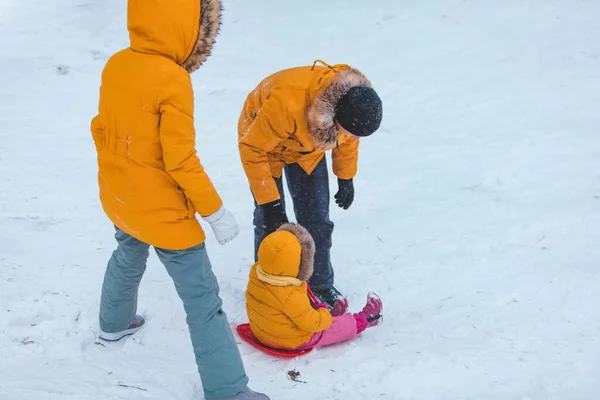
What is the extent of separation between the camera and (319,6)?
32.3ft

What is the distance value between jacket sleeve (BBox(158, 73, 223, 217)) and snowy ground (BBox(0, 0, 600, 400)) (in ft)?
3.69

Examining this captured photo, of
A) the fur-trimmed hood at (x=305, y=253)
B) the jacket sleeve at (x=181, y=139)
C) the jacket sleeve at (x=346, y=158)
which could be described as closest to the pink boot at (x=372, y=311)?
the fur-trimmed hood at (x=305, y=253)

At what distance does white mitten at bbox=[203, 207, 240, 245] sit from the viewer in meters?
2.90

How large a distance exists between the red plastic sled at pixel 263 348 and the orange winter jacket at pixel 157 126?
3.10ft

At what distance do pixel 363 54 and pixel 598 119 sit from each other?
3.19 meters

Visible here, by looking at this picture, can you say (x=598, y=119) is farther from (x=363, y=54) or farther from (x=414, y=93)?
(x=363, y=54)

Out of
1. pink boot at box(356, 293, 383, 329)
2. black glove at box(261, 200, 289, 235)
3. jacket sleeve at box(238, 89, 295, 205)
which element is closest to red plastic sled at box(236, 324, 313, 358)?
pink boot at box(356, 293, 383, 329)

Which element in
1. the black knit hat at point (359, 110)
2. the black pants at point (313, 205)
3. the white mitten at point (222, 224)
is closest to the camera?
the white mitten at point (222, 224)

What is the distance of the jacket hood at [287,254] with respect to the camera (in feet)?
11.0

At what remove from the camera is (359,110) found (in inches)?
129

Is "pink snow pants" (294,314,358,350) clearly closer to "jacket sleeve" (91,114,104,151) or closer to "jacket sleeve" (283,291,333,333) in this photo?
"jacket sleeve" (283,291,333,333)

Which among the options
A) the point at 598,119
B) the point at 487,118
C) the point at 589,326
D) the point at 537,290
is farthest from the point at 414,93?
the point at 589,326

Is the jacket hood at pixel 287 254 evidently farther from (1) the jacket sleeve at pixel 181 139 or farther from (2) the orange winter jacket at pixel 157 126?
(1) the jacket sleeve at pixel 181 139

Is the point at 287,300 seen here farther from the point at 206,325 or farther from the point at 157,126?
the point at 157,126
